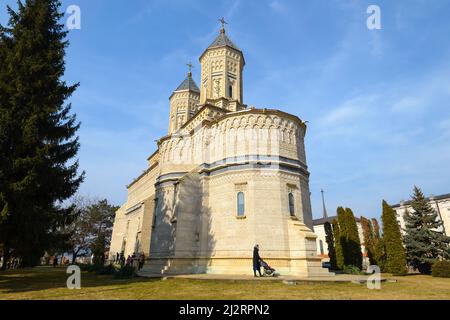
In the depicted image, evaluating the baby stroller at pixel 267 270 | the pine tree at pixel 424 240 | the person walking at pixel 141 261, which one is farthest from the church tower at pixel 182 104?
the pine tree at pixel 424 240

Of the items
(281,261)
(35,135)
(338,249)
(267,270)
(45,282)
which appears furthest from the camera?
(338,249)

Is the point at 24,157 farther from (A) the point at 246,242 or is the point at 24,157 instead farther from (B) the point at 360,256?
(B) the point at 360,256

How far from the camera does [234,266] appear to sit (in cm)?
1920

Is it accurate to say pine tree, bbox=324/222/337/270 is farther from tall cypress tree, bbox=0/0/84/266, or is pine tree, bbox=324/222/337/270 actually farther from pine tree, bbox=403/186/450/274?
tall cypress tree, bbox=0/0/84/266

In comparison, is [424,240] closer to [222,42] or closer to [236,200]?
[236,200]

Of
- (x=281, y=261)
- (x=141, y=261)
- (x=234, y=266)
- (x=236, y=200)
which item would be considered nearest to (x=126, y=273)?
(x=234, y=266)

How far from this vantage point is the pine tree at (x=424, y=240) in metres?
23.8

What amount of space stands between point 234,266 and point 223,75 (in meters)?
20.2

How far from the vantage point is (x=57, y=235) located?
1473 cm

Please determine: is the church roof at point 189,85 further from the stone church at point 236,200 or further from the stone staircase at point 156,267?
the stone staircase at point 156,267

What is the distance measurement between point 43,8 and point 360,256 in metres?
30.6

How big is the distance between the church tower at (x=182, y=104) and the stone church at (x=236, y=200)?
12829mm

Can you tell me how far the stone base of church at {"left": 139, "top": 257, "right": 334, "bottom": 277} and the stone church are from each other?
2.4 inches
